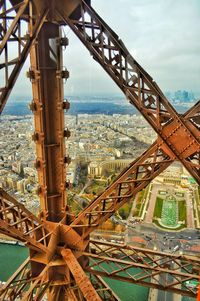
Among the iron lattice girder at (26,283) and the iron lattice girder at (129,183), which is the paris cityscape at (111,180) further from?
the iron lattice girder at (129,183)

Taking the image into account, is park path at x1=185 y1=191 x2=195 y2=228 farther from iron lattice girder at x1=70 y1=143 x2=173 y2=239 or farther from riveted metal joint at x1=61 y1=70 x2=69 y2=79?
riveted metal joint at x1=61 y1=70 x2=69 y2=79

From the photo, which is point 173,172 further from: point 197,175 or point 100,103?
point 197,175

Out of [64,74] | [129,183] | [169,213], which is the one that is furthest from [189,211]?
[64,74]

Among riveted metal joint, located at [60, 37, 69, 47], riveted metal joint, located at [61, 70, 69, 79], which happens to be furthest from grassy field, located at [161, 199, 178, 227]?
riveted metal joint, located at [60, 37, 69, 47]

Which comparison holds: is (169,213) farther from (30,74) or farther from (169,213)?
(30,74)

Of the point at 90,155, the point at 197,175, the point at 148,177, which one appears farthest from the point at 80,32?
the point at 90,155

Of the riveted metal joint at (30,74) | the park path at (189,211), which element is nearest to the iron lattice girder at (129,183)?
the riveted metal joint at (30,74)

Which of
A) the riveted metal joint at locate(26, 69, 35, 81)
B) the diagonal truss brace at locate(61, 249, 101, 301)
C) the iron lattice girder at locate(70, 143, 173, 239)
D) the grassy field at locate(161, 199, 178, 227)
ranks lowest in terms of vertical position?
the grassy field at locate(161, 199, 178, 227)

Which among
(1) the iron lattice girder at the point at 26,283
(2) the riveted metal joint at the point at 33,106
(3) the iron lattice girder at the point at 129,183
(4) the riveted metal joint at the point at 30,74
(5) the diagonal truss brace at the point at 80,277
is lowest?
(1) the iron lattice girder at the point at 26,283
